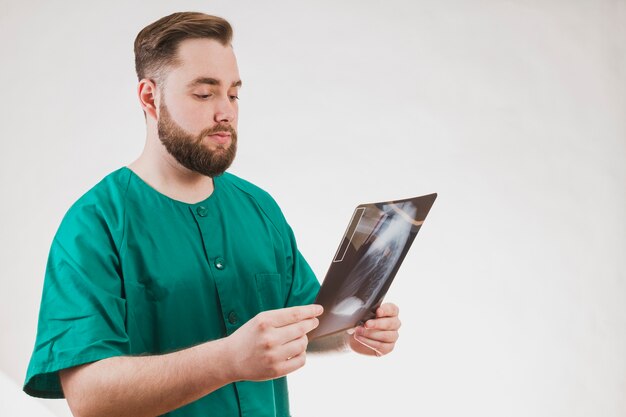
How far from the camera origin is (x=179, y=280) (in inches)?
52.3

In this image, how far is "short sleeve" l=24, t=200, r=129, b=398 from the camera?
1178mm

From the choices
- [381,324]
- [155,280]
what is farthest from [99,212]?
[381,324]

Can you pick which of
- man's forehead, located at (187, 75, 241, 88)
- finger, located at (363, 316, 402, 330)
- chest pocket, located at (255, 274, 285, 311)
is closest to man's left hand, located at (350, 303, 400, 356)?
finger, located at (363, 316, 402, 330)

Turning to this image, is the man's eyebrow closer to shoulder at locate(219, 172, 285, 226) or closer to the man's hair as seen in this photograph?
the man's hair

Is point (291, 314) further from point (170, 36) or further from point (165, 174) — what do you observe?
point (170, 36)

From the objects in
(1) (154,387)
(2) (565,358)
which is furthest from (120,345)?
(2) (565,358)

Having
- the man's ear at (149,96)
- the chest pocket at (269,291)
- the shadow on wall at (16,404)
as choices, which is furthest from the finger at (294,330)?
the shadow on wall at (16,404)

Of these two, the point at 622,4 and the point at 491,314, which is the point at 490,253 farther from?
the point at 622,4

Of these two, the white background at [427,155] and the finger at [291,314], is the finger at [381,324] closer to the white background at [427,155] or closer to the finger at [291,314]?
the finger at [291,314]

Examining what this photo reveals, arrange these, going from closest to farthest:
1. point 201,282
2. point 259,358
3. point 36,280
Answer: point 259,358 → point 201,282 → point 36,280

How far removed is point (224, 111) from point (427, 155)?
182 centimetres

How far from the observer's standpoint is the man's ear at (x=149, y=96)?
54.8 inches

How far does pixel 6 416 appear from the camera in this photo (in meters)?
2.99

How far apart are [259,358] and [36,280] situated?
2.31 m
